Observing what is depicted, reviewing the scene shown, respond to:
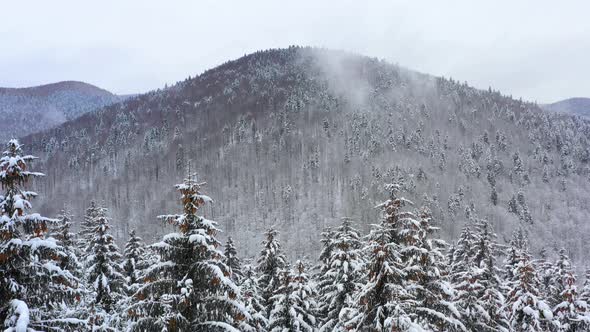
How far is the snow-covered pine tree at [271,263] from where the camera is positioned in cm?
2758

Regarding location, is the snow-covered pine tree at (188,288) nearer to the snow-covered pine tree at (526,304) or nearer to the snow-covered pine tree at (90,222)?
the snow-covered pine tree at (90,222)

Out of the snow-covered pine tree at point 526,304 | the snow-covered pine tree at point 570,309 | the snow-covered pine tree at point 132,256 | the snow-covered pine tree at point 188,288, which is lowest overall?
the snow-covered pine tree at point 570,309

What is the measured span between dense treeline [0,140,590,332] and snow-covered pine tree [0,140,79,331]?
1.0 inches

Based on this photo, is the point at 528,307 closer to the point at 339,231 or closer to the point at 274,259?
the point at 339,231

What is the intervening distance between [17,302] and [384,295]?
10957 mm

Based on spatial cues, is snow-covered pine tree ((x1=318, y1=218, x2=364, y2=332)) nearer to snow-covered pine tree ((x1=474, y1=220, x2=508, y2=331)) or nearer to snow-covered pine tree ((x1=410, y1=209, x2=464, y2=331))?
snow-covered pine tree ((x1=410, y1=209, x2=464, y2=331))

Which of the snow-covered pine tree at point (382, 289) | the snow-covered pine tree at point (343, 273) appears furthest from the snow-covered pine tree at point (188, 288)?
the snow-covered pine tree at point (343, 273)

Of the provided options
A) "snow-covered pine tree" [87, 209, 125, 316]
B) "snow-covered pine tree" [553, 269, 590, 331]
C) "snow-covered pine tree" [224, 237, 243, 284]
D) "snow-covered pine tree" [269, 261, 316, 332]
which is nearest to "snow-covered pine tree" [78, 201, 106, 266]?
"snow-covered pine tree" [87, 209, 125, 316]

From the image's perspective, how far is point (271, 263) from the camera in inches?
1106

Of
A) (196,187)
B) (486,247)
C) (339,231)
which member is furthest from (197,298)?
(486,247)

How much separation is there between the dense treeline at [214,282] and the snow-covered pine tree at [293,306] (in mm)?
69

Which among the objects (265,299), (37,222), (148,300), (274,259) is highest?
(37,222)

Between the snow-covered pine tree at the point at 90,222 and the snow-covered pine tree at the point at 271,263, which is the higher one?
the snow-covered pine tree at the point at 90,222

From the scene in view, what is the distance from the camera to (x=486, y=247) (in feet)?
81.1
